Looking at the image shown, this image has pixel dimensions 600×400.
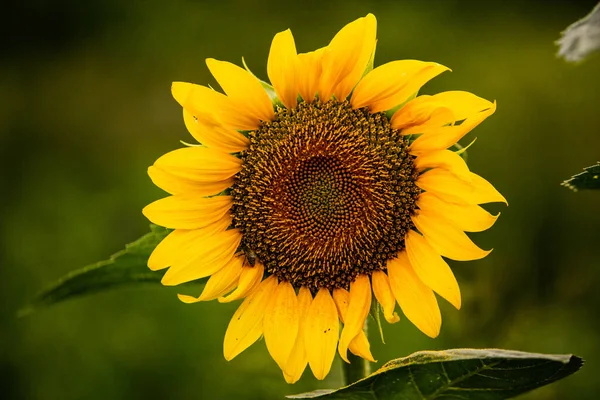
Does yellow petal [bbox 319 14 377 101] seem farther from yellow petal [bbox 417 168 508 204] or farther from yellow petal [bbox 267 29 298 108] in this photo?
yellow petal [bbox 417 168 508 204]

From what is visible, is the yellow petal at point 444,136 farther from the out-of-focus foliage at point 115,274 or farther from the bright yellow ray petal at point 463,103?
the out-of-focus foliage at point 115,274

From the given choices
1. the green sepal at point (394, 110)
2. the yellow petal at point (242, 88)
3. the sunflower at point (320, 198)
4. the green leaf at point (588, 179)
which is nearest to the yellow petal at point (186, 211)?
the sunflower at point (320, 198)

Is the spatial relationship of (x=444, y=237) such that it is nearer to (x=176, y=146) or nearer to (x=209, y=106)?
(x=209, y=106)

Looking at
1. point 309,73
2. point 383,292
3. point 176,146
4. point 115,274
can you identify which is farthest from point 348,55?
point 176,146

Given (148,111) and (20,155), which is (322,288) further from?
(20,155)

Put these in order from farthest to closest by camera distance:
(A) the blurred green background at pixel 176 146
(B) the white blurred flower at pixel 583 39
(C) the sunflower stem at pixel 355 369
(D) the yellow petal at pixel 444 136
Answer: (A) the blurred green background at pixel 176 146
(C) the sunflower stem at pixel 355 369
(D) the yellow petal at pixel 444 136
(B) the white blurred flower at pixel 583 39

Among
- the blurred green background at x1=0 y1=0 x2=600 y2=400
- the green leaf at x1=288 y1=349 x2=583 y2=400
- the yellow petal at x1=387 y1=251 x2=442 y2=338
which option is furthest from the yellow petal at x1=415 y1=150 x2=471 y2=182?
the blurred green background at x1=0 y1=0 x2=600 y2=400
